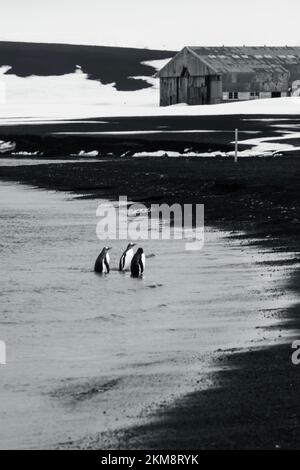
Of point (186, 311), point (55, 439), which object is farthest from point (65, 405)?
point (186, 311)

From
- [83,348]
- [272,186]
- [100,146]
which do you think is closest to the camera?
[83,348]

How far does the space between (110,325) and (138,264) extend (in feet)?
13.7

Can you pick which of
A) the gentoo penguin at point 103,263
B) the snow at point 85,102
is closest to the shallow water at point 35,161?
the snow at point 85,102

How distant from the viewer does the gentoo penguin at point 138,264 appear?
1972 centimetres

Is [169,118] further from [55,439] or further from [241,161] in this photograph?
[55,439]

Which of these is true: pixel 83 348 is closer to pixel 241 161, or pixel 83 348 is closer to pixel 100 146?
pixel 241 161

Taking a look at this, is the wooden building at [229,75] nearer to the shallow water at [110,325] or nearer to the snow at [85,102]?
the snow at [85,102]

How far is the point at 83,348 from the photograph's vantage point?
555 inches

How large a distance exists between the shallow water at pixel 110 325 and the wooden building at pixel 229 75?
64617 millimetres
